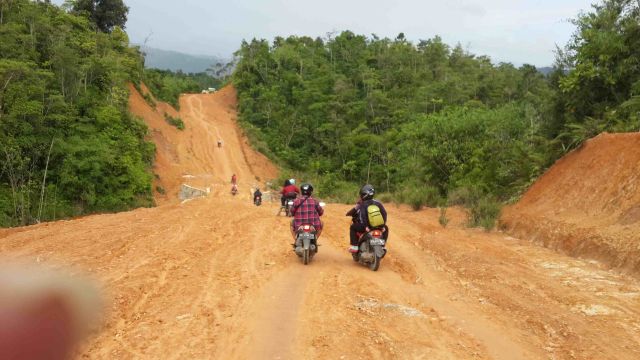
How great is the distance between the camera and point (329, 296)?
730cm

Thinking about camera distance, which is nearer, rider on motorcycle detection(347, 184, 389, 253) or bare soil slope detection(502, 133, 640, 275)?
rider on motorcycle detection(347, 184, 389, 253)

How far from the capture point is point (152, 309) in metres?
6.48

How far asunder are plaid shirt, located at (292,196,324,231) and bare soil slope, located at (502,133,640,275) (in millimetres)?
5814

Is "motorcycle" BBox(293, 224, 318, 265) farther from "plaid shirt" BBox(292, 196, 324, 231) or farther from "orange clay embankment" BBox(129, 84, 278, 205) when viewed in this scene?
"orange clay embankment" BBox(129, 84, 278, 205)

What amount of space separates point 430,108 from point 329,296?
44.5 m

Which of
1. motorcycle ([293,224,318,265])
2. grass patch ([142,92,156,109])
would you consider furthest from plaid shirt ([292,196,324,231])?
grass patch ([142,92,156,109])

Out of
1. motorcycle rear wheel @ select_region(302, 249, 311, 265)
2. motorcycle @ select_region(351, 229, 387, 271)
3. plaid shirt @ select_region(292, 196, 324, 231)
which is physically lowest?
motorcycle rear wheel @ select_region(302, 249, 311, 265)

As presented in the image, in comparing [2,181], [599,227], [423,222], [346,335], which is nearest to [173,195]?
[2,181]

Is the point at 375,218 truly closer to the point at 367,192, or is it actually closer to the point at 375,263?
the point at 367,192

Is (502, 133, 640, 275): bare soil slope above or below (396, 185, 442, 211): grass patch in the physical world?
above

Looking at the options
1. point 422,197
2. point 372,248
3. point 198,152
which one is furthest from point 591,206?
point 198,152

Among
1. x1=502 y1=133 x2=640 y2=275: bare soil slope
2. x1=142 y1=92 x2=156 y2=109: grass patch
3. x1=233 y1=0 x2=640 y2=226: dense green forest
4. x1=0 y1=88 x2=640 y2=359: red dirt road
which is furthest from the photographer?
x1=142 y1=92 x2=156 y2=109: grass patch

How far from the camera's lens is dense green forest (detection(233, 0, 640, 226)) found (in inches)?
693

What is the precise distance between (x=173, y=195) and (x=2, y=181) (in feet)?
42.2
